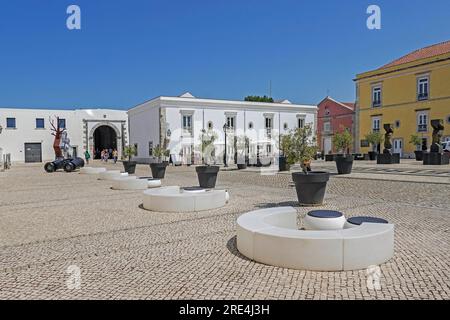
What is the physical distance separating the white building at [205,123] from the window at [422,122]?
13.0 meters

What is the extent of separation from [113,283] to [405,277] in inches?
129

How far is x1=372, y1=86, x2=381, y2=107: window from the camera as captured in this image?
3862cm

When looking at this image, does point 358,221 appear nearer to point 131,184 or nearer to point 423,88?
point 131,184

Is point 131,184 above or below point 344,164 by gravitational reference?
below

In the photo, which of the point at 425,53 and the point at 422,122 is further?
the point at 425,53

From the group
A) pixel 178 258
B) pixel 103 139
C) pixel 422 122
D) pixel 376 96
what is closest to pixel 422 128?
pixel 422 122

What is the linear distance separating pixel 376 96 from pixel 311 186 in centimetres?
3545

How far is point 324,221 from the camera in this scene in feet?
17.0

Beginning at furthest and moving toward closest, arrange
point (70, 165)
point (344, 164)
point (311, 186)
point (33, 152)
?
1. point (33, 152)
2. point (70, 165)
3. point (344, 164)
4. point (311, 186)

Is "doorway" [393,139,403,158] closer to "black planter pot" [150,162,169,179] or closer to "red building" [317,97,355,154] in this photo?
"red building" [317,97,355,154]
